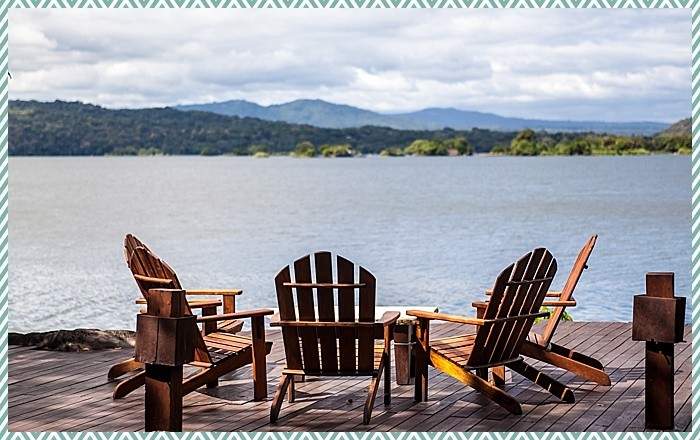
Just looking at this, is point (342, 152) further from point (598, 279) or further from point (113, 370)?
point (113, 370)

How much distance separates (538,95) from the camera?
55.8m

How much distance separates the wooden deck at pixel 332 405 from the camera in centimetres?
475

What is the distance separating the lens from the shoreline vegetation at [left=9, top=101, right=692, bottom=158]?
4953 centimetres

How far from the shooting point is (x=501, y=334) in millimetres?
4945

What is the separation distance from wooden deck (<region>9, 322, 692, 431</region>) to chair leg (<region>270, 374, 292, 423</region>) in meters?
0.04

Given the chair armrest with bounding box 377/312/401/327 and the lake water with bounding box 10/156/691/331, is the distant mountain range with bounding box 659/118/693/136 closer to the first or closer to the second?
the lake water with bounding box 10/156/691/331

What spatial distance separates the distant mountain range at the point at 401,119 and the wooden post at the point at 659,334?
47.1 m

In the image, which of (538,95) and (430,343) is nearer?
(430,343)

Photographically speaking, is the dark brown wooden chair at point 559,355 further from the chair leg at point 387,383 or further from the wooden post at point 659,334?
the wooden post at point 659,334

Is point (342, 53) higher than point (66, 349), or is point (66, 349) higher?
point (342, 53)

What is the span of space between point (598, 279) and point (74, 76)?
41.1m

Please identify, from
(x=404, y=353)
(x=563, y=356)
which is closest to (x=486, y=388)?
(x=404, y=353)

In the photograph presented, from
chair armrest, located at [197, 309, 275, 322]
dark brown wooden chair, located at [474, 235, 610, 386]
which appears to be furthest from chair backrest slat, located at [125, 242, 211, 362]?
dark brown wooden chair, located at [474, 235, 610, 386]

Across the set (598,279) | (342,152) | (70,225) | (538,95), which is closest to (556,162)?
(538,95)
